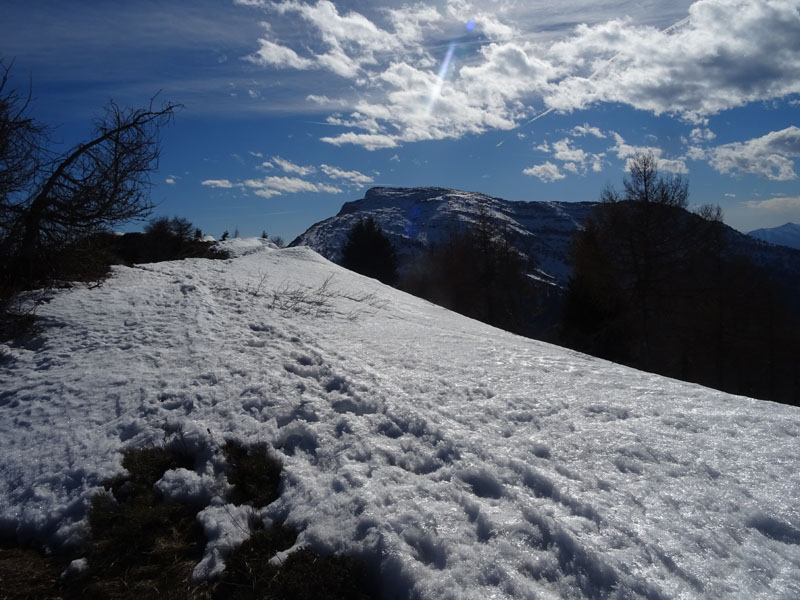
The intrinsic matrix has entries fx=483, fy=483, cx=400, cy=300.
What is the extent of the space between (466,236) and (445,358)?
23.7 metres

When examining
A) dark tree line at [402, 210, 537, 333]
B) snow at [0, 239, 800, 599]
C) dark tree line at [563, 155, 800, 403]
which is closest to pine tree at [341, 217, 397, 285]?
dark tree line at [402, 210, 537, 333]

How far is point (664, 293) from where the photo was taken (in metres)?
21.4

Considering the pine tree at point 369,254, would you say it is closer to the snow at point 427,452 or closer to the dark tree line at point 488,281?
the dark tree line at point 488,281

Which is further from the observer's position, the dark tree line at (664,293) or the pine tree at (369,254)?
the pine tree at (369,254)

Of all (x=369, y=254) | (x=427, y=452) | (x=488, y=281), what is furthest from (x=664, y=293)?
(x=427, y=452)

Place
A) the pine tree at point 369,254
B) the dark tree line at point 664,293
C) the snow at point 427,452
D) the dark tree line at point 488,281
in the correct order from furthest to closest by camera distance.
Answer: the pine tree at point 369,254
the dark tree line at point 488,281
the dark tree line at point 664,293
the snow at point 427,452

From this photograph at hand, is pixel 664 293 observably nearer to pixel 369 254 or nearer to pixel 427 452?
pixel 369 254

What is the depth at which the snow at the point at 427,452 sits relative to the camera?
10.6ft

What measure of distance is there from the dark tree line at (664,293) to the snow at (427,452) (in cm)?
1585

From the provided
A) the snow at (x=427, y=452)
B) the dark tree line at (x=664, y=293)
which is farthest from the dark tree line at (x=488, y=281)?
the snow at (x=427, y=452)

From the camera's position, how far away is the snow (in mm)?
3232

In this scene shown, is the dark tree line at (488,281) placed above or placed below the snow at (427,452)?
above

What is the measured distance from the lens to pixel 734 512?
3.65m

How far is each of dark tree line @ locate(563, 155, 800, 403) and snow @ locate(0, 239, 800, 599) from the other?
→ 15852 millimetres
